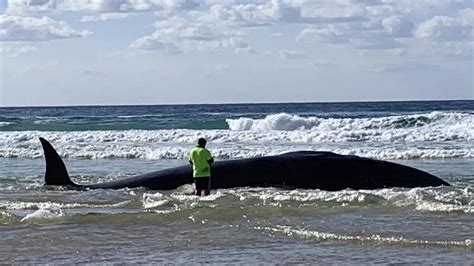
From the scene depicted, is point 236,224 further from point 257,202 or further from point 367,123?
point 367,123

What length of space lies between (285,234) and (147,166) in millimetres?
15415

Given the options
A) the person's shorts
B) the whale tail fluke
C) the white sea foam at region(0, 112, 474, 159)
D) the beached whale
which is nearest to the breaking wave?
the person's shorts

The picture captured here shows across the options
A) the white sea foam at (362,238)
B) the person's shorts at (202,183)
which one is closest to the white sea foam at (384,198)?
the person's shorts at (202,183)

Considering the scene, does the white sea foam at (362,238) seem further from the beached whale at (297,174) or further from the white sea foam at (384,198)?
the beached whale at (297,174)

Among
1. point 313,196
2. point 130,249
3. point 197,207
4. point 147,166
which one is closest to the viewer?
point 130,249

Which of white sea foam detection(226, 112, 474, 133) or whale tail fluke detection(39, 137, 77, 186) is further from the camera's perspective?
white sea foam detection(226, 112, 474, 133)

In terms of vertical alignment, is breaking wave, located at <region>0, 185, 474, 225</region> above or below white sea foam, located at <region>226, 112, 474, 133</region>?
above

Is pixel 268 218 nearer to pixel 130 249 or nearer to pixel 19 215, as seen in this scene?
pixel 130 249

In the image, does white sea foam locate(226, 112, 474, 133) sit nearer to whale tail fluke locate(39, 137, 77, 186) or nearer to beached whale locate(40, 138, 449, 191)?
beached whale locate(40, 138, 449, 191)

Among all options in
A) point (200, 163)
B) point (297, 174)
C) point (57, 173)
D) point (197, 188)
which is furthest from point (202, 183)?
point (57, 173)

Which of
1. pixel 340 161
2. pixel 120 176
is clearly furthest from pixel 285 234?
pixel 120 176

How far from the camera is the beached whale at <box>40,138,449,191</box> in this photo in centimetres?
1780

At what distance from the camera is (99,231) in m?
13.0

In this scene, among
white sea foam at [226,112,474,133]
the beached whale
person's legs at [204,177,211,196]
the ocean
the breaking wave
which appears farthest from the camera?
white sea foam at [226,112,474,133]
